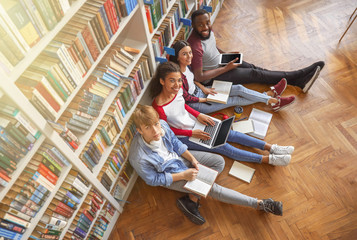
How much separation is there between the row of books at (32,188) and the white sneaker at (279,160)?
1781 millimetres

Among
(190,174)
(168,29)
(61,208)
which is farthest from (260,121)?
(61,208)

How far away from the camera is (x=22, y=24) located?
997mm

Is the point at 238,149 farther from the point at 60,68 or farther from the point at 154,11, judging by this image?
the point at 60,68

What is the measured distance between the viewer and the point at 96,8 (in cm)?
142

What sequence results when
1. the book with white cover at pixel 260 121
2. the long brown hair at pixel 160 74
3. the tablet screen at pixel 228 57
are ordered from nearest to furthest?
1. the long brown hair at pixel 160 74
2. the book with white cover at pixel 260 121
3. the tablet screen at pixel 228 57

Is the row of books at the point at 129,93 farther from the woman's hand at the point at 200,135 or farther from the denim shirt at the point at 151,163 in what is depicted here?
the woman's hand at the point at 200,135

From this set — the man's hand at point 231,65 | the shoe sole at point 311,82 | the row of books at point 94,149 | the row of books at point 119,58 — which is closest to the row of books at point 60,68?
the row of books at point 119,58

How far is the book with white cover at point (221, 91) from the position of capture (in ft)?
8.27

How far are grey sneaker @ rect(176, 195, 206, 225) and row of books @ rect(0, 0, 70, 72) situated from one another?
5.48 ft

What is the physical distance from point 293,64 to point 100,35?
8.01ft

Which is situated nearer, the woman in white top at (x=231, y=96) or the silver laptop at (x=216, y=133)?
the silver laptop at (x=216, y=133)

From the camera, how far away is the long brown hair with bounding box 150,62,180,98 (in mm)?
2027

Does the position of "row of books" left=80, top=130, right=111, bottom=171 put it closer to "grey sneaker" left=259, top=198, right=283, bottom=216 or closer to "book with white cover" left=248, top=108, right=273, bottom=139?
"grey sneaker" left=259, top=198, right=283, bottom=216

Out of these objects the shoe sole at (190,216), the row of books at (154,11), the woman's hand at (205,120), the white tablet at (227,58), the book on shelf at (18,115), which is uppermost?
the white tablet at (227,58)
